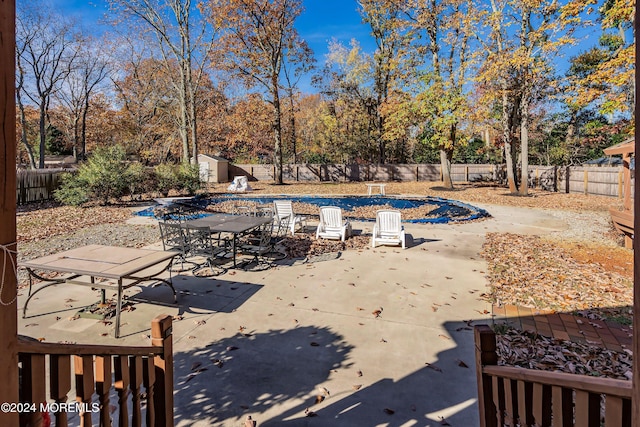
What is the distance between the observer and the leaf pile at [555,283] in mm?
4679

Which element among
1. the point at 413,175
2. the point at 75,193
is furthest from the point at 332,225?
the point at 413,175

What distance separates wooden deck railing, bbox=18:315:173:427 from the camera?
3.99 feet

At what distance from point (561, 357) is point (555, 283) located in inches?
95.9

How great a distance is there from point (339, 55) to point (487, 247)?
1026 inches

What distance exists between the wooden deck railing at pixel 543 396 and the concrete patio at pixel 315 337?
1.06 meters

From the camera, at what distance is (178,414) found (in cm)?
265

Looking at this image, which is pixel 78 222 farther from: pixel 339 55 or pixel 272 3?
pixel 339 55

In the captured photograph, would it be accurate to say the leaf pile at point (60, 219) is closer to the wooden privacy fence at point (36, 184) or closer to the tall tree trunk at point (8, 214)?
the wooden privacy fence at point (36, 184)

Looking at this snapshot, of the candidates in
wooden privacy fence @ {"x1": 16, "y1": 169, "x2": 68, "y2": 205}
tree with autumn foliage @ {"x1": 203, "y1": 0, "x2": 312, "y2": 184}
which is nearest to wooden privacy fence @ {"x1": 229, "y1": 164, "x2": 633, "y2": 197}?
tree with autumn foliage @ {"x1": 203, "y1": 0, "x2": 312, "y2": 184}

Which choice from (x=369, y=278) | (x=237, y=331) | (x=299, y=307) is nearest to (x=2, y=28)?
(x=237, y=331)

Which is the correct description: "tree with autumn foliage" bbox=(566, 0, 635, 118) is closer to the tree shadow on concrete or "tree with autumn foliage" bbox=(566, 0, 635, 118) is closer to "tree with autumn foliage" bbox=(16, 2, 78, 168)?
the tree shadow on concrete

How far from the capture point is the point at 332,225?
27.9 feet

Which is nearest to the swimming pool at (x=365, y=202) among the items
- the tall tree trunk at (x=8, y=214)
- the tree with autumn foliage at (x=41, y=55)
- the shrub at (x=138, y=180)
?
the shrub at (x=138, y=180)

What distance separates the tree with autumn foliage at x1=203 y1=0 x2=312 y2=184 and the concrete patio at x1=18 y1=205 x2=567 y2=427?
20639 millimetres
